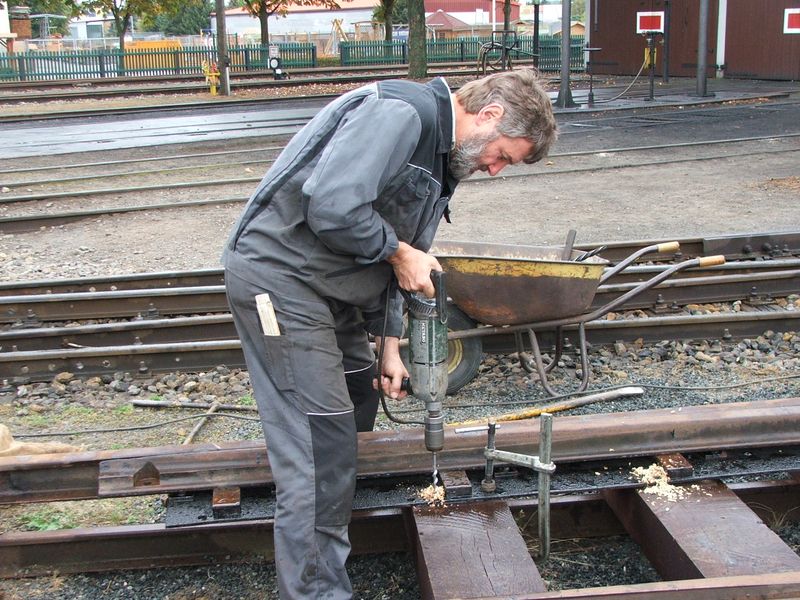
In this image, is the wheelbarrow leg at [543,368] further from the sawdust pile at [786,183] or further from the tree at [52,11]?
the tree at [52,11]

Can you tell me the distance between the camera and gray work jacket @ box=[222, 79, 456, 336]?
2.61 metres

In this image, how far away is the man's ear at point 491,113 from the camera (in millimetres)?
2828

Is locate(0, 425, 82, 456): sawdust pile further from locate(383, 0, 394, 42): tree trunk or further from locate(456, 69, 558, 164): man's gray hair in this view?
locate(383, 0, 394, 42): tree trunk

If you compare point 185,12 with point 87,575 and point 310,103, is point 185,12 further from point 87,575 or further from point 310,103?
point 87,575

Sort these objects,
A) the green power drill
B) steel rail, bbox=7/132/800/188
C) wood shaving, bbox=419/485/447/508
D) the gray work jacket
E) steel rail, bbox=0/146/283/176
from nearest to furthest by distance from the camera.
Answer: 1. the gray work jacket
2. the green power drill
3. wood shaving, bbox=419/485/447/508
4. steel rail, bbox=7/132/800/188
5. steel rail, bbox=0/146/283/176

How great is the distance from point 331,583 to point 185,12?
307 ft

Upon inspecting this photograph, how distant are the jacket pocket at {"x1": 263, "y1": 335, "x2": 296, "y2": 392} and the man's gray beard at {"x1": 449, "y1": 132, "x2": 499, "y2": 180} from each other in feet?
2.64

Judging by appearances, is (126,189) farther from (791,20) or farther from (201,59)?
(201,59)

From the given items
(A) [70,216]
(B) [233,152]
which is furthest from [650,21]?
(A) [70,216]

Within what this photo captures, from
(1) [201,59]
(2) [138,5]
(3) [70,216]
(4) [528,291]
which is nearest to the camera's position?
(4) [528,291]

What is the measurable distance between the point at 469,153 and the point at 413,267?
41cm

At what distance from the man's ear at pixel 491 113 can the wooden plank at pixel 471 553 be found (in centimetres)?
145

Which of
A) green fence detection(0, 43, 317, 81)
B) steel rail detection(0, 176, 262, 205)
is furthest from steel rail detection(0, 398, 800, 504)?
green fence detection(0, 43, 317, 81)

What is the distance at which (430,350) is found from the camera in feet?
10.1
